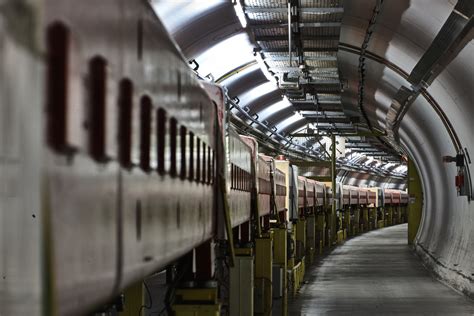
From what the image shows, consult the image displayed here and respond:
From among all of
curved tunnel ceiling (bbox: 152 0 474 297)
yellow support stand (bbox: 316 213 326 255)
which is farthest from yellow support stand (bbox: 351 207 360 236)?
curved tunnel ceiling (bbox: 152 0 474 297)

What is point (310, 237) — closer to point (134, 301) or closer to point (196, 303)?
point (134, 301)

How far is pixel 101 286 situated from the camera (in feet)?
8.40

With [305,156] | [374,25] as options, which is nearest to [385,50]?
[374,25]

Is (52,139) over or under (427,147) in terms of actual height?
under

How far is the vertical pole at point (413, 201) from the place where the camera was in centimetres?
3519

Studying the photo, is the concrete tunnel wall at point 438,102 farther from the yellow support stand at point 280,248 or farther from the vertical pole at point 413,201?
the vertical pole at point 413,201

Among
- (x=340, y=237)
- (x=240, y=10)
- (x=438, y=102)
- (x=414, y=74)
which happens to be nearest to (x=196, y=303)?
(x=240, y=10)

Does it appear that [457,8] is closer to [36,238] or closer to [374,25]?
[374,25]

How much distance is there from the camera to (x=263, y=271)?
13773 mm

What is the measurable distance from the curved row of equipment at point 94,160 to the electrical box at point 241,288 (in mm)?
5449

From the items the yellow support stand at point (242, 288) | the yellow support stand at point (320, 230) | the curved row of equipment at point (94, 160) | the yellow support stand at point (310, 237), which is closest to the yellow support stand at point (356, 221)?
the yellow support stand at point (320, 230)

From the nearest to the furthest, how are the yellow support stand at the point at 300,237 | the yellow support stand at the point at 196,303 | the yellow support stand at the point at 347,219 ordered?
the yellow support stand at the point at 196,303 → the yellow support stand at the point at 300,237 → the yellow support stand at the point at 347,219

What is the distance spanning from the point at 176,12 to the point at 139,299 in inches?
341

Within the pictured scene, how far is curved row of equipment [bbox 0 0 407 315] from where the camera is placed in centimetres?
184
